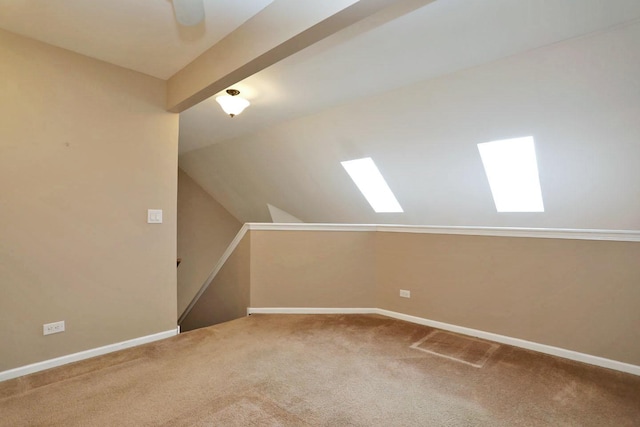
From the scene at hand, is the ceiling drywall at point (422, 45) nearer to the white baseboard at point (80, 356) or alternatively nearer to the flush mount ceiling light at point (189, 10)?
the flush mount ceiling light at point (189, 10)

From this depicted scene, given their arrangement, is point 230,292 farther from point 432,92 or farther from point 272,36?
point 432,92

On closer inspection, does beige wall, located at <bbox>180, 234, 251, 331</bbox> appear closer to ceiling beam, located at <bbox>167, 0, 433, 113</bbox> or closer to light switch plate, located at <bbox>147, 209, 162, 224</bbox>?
light switch plate, located at <bbox>147, 209, 162, 224</bbox>

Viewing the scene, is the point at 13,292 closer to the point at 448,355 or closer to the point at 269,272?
the point at 269,272

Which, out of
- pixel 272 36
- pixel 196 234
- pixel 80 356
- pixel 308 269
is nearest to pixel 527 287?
pixel 308 269

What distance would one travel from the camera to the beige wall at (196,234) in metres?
7.43

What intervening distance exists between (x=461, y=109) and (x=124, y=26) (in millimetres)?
3210

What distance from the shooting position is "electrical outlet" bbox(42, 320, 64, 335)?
2.45m

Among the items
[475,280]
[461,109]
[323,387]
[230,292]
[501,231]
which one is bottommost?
[323,387]

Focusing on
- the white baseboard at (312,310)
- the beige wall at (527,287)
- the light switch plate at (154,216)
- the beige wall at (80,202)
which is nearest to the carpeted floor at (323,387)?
the beige wall at (527,287)

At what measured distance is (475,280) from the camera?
3.08 metres

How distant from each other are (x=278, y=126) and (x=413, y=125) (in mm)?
2081

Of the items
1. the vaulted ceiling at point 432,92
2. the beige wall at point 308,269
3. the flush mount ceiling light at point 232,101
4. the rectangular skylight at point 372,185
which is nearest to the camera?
the vaulted ceiling at point 432,92

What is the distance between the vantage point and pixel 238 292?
3.93m

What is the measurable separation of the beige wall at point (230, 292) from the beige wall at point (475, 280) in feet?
0.42
